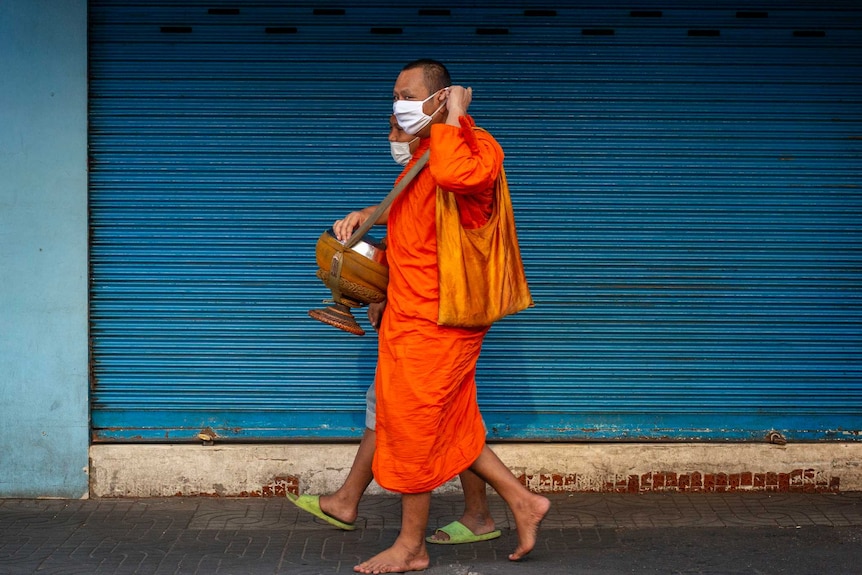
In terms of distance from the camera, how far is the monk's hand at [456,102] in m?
4.70

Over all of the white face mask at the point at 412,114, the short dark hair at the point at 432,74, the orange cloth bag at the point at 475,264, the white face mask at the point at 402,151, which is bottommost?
the orange cloth bag at the point at 475,264

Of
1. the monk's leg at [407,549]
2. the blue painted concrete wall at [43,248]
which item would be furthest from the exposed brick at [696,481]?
the blue painted concrete wall at [43,248]

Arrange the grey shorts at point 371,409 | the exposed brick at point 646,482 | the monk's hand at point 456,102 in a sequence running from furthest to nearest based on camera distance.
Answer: the exposed brick at point 646,482 < the grey shorts at point 371,409 < the monk's hand at point 456,102

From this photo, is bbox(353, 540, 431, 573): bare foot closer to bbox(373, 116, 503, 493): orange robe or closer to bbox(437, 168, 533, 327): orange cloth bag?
bbox(373, 116, 503, 493): orange robe

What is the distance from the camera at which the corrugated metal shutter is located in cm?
605

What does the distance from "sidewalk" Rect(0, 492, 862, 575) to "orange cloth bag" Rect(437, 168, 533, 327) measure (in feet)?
3.68

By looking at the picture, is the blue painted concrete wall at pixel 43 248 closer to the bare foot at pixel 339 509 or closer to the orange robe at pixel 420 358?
the bare foot at pixel 339 509

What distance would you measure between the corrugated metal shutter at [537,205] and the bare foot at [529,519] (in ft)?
3.71

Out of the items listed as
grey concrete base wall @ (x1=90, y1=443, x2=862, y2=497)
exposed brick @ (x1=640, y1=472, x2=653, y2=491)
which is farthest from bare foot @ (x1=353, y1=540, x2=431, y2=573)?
exposed brick @ (x1=640, y1=472, x2=653, y2=491)

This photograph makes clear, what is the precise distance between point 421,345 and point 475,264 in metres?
0.39

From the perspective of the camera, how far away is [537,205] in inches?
241

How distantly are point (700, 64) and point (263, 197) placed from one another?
91.8 inches

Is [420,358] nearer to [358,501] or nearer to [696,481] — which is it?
[358,501]

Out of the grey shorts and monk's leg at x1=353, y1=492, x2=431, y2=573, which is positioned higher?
the grey shorts
